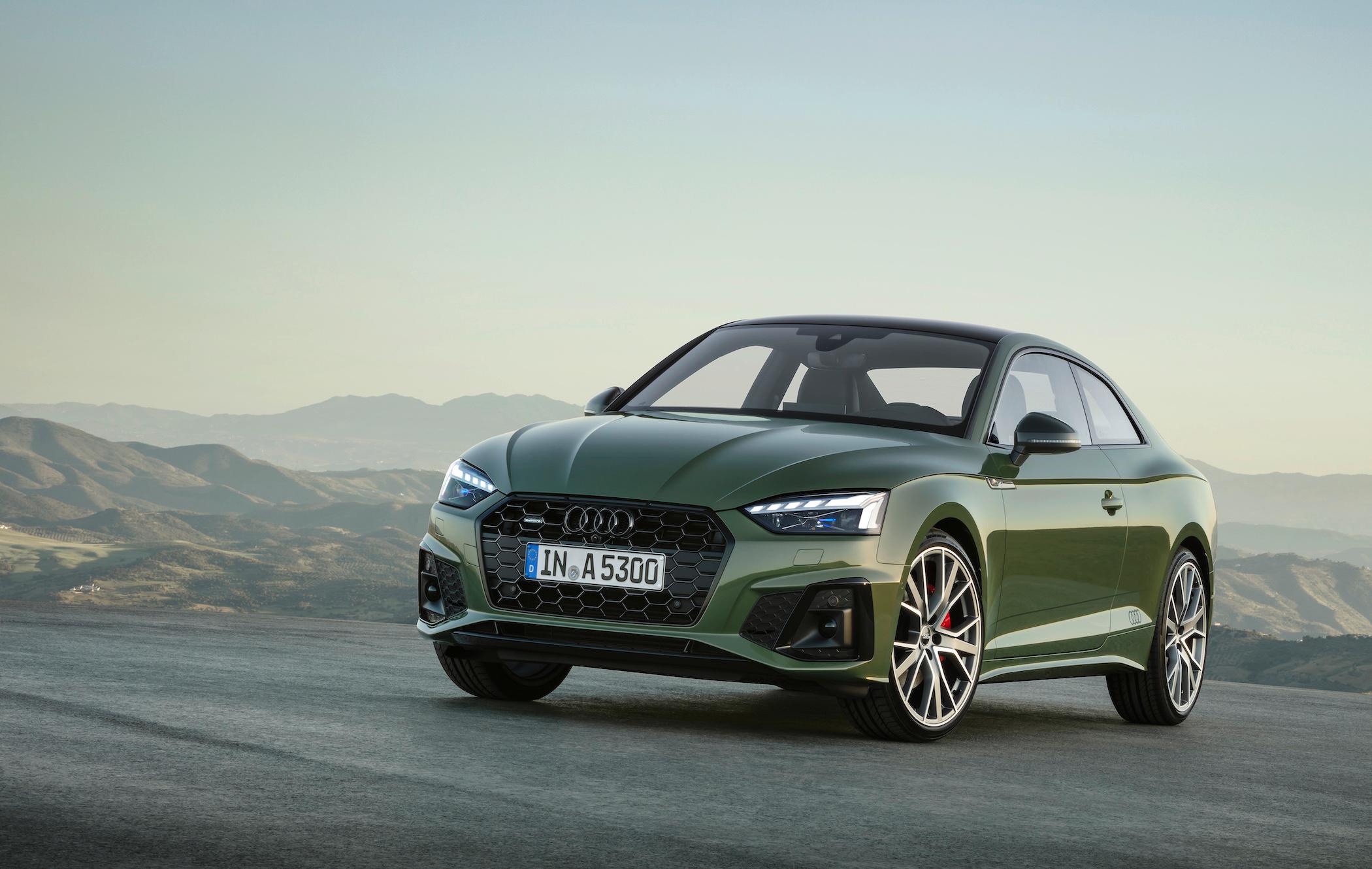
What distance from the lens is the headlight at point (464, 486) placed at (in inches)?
267

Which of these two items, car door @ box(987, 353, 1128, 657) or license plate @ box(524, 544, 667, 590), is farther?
car door @ box(987, 353, 1128, 657)

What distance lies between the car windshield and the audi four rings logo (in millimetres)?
1385

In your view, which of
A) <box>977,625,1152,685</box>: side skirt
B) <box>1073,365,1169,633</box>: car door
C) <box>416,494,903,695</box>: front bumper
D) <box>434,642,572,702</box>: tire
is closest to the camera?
<box>416,494,903,695</box>: front bumper

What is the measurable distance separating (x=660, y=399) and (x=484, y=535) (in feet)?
5.17

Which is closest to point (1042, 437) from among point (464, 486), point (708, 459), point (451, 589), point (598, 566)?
point (708, 459)

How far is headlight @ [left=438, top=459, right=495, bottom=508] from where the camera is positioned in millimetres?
6770

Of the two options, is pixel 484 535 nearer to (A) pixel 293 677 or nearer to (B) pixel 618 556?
(B) pixel 618 556

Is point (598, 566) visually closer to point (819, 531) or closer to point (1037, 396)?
point (819, 531)

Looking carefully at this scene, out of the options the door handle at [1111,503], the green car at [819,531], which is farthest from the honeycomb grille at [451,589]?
the door handle at [1111,503]

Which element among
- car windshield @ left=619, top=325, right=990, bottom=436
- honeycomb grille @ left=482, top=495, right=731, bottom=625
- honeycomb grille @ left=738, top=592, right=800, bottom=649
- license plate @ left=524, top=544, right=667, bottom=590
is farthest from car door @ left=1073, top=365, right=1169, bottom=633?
license plate @ left=524, top=544, right=667, bottom=590

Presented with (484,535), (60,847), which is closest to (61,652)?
(484,535)

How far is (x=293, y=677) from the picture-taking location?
8141mm

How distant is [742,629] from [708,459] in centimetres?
70

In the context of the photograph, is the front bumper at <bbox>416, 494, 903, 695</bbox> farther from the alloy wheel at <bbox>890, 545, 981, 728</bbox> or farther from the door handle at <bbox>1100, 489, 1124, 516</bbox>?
the door handle at <bbox>1100, 489, 1124, 516</bbox>
